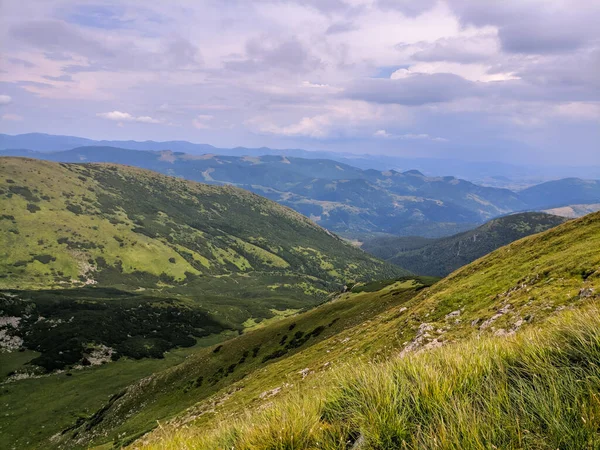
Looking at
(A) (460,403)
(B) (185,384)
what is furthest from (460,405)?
(B) (185,384)

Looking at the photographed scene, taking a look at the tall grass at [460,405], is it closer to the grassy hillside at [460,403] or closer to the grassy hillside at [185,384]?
the grassy hillside at [460,403]

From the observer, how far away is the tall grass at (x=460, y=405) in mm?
3859

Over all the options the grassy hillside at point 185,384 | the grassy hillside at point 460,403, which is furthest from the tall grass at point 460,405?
the grassy hillside at point 185,384

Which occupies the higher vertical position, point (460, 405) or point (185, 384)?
point (460, 405)

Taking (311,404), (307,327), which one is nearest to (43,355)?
(307,327)

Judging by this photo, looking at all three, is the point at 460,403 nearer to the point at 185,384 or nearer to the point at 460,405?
the point at 460,405

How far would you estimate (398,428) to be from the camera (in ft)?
15.2

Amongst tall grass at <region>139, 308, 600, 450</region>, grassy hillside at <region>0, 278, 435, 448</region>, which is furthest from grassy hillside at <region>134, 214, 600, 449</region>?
grassy hillside at <region>0, 278, 435, 448</region>

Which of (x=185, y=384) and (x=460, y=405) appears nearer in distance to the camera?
(x=460, y=405)

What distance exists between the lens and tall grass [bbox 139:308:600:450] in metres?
3.86

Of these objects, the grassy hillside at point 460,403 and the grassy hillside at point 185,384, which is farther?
the grassy hillside at point 185,384

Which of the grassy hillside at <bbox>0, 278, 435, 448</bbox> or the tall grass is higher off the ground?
the tall grass

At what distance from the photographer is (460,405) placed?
4434 millimetres

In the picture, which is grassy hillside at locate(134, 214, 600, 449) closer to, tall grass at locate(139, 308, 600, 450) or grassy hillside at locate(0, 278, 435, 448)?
tall grass at locate(139, 308, 600, 450)
